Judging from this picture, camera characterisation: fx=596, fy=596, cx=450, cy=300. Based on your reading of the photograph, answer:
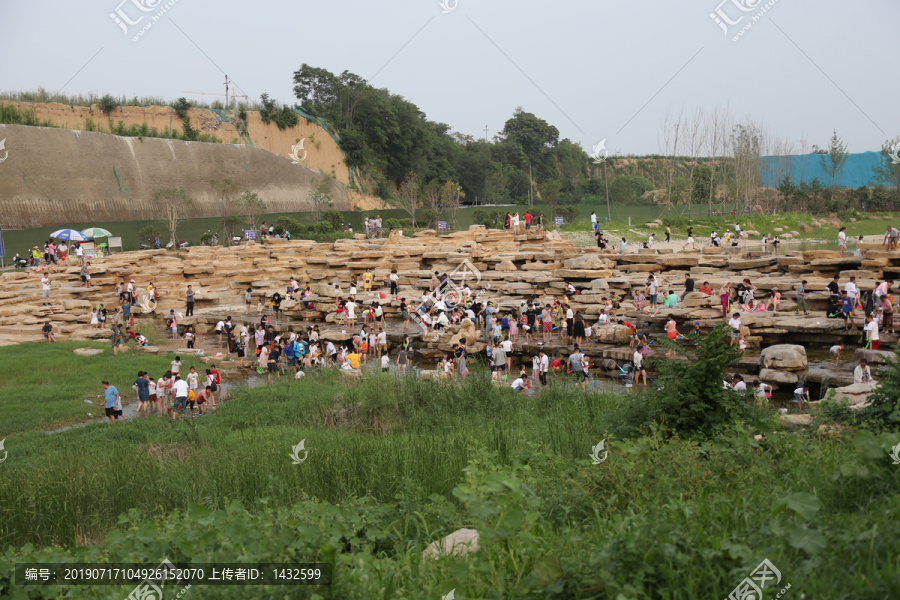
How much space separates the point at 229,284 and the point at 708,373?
71.2 feet

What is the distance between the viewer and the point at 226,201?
125 ft

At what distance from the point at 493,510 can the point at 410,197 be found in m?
39.3

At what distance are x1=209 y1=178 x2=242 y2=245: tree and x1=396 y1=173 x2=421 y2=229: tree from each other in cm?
1030

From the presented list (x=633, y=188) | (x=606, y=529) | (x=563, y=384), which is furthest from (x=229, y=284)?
(x=633, y=188)

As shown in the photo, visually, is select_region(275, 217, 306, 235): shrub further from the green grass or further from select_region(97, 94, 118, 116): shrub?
select_region(97, 94, 118, 116): shrub

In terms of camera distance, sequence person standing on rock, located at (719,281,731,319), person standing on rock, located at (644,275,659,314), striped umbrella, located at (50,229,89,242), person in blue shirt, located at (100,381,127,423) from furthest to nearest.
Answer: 1. striped umbrella, located at (50,229,89,242)
2. person standing on rock, located at (644,275,659,314)
3. person standing on rock, located at (719,281,731,319)
4. person in blue shirt, located at (100,381,127,423)

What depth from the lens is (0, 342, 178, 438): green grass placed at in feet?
35.2

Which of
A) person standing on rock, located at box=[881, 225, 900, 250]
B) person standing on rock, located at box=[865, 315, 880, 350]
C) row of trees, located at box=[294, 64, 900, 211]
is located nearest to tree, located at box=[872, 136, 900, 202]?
row of trees, located at box=[294, 64, 900, 211]

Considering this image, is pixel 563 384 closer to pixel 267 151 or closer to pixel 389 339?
pixel 389 339

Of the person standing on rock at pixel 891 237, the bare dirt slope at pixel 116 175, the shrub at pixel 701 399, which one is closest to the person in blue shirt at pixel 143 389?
the shrub at pixel 701 399

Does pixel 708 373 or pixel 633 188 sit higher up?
pixel 633 188

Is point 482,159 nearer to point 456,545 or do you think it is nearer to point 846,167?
point 846,167

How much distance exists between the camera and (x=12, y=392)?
11.9 metres

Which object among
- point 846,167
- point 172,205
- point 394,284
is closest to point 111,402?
point 394,284
